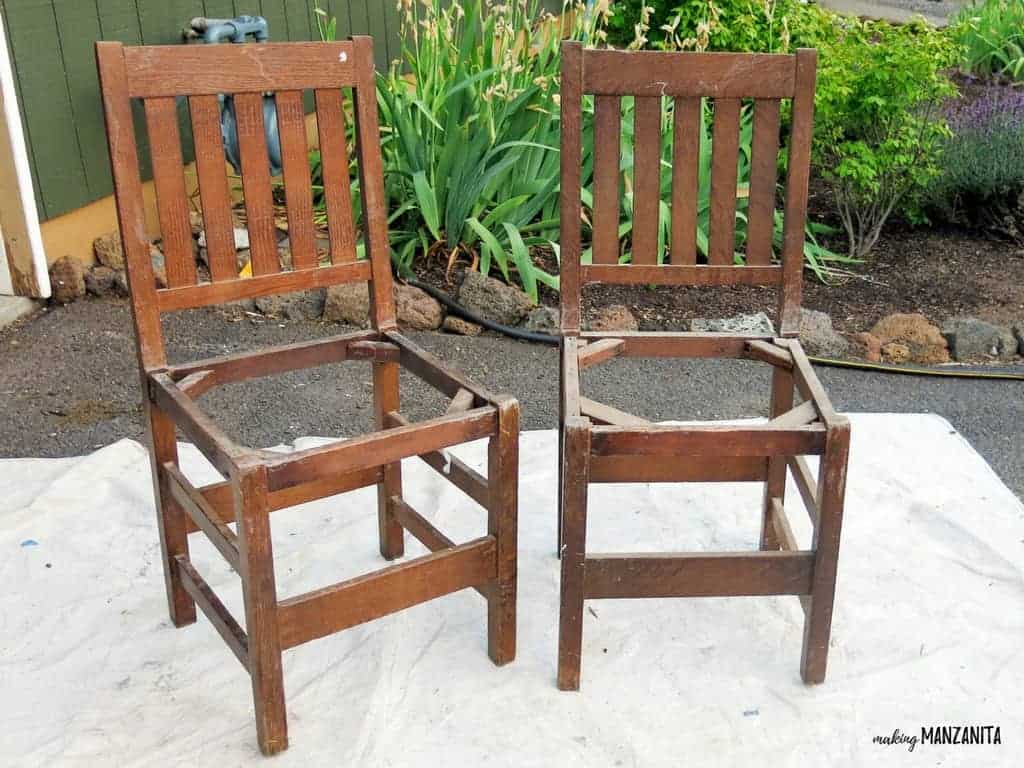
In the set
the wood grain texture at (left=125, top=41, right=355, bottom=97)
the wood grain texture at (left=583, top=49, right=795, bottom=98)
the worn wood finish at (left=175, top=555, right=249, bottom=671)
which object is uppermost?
the wood grain texture at (left=125, top=41, right=355, bottom=97)

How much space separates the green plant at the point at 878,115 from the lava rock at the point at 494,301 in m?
1.43

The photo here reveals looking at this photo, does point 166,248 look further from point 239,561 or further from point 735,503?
point 735,503

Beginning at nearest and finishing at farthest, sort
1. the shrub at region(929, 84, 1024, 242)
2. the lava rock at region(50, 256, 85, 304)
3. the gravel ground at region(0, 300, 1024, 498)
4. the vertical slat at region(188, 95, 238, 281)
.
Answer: the vertical slat at region(188, 95, 238, 281) < the gravel ground at region(0, 300, 1024, 498) < the lava rock at region(50, 256, 85, 304) < the shrub at region(929, 84, 1024, 242)

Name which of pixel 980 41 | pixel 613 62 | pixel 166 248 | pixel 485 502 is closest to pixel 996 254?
pixel 980 41

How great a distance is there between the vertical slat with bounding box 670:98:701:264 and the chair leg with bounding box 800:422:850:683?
582 mm

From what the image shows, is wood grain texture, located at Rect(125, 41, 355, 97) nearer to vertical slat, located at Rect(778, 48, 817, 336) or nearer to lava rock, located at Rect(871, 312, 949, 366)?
vertical slat, located at Rect(778, 48, 817, 336)

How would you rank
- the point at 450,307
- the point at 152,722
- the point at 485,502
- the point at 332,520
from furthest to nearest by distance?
the point at 450,307, the point at 332,520, the point at 485,502, the point at 152,722

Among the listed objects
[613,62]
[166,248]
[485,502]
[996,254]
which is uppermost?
[613,62]

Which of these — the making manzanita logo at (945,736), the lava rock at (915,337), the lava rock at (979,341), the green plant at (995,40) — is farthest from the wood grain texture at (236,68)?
the green plant at (995,40)

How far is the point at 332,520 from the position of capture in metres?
2.66

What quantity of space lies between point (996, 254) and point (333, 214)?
3.68 meters

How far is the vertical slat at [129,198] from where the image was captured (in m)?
1.88

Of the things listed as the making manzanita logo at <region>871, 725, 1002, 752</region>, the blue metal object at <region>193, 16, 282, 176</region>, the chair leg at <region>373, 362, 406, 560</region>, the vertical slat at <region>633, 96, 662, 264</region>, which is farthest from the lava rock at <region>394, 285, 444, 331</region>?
the making manzanita logo at <region>871, 725, 1002, 752</region>

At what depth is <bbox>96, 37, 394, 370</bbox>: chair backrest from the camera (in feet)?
6.35
